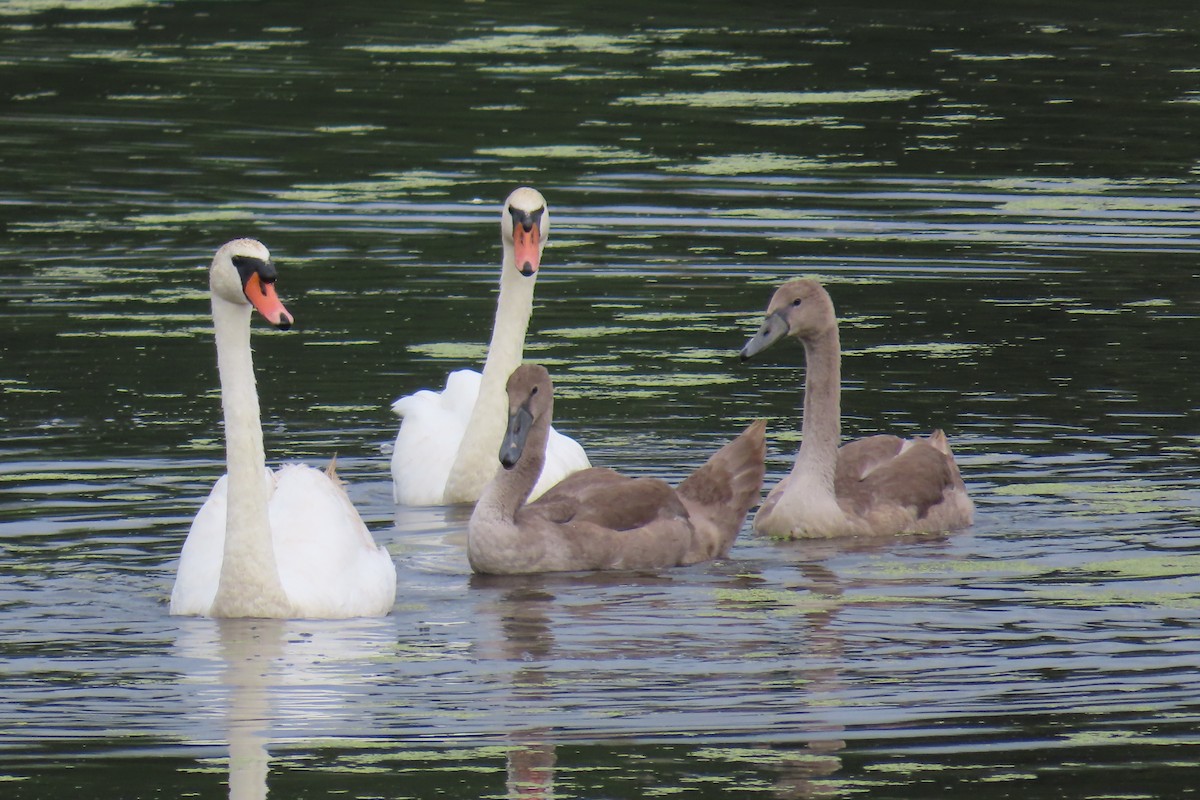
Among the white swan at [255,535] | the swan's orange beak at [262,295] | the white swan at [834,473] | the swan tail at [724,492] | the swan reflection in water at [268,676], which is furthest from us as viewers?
the white swan at [834,473]

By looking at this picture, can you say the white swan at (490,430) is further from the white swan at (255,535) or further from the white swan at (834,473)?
the white swan at (255,535)

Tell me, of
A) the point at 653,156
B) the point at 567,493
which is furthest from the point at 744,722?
the point at 653,156

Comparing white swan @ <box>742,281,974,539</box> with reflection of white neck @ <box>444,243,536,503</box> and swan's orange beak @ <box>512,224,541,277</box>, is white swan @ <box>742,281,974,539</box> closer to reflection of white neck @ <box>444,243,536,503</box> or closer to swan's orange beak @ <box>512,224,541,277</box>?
swan's orange beak @ <box>512,224,541,277</box>

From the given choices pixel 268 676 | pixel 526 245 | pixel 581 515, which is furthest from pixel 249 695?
pixel 526 245

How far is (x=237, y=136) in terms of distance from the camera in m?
24.7

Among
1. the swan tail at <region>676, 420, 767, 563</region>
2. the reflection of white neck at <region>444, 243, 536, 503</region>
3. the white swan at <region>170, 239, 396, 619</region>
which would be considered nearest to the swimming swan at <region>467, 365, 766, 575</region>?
the swan tail at <region>676, 420, 767, 563</region>

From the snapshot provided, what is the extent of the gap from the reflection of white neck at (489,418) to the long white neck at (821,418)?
5.12 feet

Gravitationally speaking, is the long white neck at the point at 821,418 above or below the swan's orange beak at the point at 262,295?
below

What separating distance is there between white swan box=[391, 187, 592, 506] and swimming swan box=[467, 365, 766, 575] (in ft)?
3.54

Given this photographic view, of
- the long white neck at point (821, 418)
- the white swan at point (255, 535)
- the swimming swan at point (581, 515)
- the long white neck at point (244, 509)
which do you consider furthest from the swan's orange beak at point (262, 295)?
the long white neck at point (821, 418)

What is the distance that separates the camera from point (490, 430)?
44.4 ft

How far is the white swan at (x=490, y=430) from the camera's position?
13516 millimetres

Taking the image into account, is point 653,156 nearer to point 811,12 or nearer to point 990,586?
point 811,12

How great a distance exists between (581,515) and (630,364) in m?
3.84
